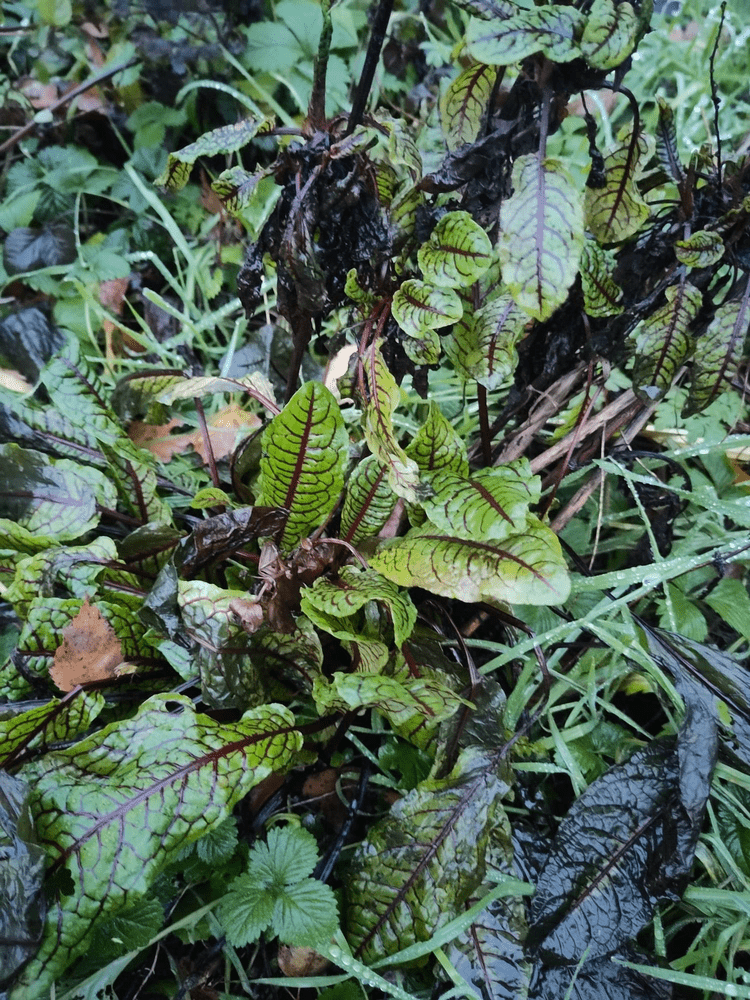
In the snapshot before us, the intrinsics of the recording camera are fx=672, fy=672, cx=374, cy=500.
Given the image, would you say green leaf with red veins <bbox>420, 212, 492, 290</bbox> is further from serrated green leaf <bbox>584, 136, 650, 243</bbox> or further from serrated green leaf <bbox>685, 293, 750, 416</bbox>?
serrated green leaf <bbox>685, 293, 750, 416</bbox>

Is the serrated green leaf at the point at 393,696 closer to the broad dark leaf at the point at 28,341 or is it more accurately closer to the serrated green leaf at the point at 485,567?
the serrated green leaf at the point at 485,567

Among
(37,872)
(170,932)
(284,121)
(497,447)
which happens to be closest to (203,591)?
(37,872)

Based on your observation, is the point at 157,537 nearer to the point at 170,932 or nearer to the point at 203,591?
the point at 203,591

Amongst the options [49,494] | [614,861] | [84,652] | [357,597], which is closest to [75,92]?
[49,494]

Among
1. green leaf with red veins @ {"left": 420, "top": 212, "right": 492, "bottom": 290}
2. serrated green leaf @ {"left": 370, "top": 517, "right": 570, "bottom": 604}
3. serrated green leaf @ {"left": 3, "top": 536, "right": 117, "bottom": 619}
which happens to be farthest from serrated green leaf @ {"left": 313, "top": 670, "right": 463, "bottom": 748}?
green leaf with red veins @ {"left": 420, "top": 212, "right": 492, "bottom": 290}

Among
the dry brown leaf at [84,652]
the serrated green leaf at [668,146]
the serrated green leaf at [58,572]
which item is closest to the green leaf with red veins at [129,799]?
the dry brown leaf at [84,652]

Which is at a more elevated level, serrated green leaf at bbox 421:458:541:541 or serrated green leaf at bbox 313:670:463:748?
serrated green leaf at bbox 421:458:541:541

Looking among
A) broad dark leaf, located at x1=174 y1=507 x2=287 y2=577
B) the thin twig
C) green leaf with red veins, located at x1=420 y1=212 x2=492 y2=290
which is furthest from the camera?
the thin twig
